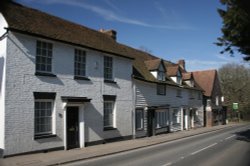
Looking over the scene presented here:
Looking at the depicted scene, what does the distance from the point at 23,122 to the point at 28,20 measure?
18.7 ft

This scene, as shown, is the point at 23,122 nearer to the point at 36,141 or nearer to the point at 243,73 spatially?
the point at 36,141

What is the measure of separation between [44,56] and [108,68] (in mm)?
5753

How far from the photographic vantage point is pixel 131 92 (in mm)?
23812

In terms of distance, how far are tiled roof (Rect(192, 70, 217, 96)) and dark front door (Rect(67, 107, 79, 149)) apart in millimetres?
33751

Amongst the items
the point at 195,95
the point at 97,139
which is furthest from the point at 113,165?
the point at 195,95

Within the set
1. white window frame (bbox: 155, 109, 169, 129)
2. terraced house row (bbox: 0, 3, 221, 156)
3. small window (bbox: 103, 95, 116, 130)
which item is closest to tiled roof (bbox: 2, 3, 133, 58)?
terraced house row (bbox: 0, 3, 221, 156)

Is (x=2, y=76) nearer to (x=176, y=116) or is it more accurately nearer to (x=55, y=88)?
(x=55, y=88)

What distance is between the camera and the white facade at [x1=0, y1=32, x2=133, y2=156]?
48.3 ft

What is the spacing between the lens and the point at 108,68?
70.1 ft

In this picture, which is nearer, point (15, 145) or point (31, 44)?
point (15, 145)

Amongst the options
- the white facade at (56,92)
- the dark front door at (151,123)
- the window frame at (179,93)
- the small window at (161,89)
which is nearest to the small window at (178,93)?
the window frame at (179,93)

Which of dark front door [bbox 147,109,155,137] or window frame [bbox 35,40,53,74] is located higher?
window frame [bbox 35,40,53,74]

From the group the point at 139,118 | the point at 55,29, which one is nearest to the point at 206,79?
the point at 139,118

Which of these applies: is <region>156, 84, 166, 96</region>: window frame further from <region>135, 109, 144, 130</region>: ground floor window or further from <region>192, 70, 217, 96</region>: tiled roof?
<region>192, 70, 217, 96</region>: tiled roof
